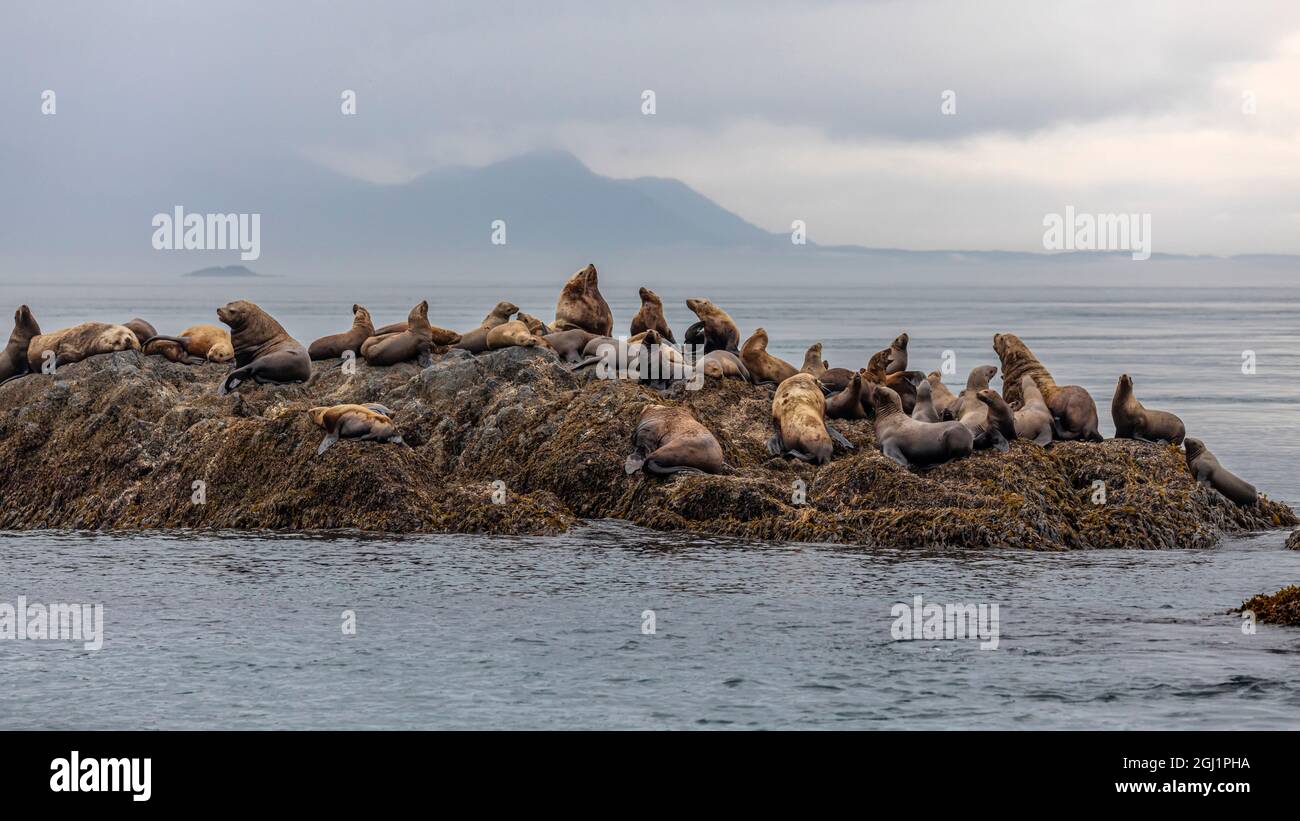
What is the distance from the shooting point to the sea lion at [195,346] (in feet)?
64.1

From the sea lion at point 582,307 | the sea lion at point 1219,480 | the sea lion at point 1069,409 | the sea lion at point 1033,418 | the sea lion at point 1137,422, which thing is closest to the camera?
the sea lion at point 1219,480

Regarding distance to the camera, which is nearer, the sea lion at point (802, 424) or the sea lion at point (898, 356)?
the sea lion at point (802, 424)

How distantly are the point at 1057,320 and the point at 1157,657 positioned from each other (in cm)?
9597

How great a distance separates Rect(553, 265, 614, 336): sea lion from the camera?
20.6 meters

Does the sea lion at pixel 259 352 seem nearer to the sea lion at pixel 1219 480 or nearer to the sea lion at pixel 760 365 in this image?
the sea lion at pixel 760 365

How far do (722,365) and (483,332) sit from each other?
10.4ft

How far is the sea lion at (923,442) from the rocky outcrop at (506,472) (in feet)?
0.70

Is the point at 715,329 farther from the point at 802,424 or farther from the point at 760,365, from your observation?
the point at 802,424

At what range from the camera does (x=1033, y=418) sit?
16.5 metres

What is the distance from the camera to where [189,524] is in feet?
50.2

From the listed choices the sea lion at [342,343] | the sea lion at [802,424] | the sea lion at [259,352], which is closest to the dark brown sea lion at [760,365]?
the sea lion at [802,424]

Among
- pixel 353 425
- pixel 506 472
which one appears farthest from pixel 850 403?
pixel 353 425

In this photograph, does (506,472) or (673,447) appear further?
(506,472)
